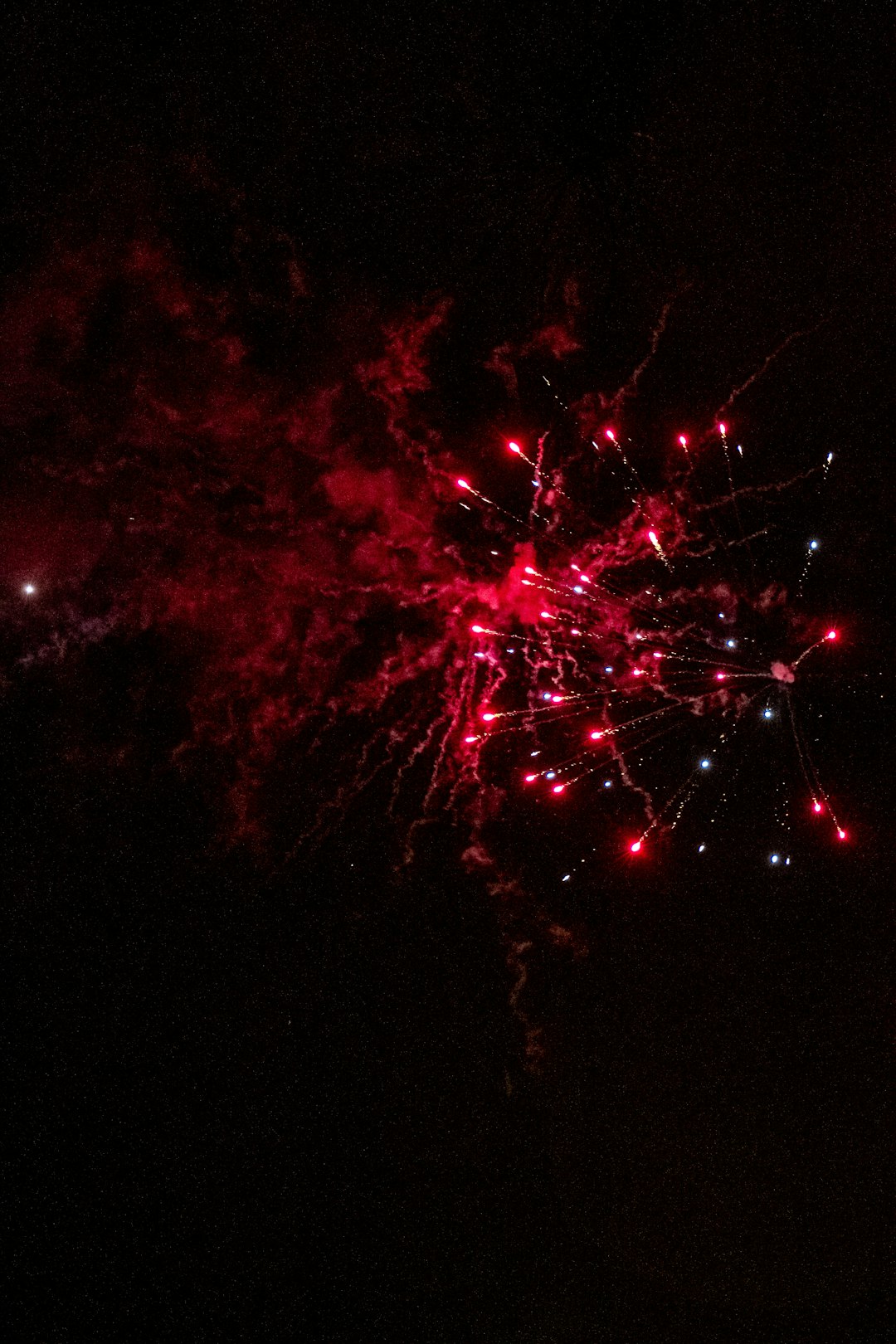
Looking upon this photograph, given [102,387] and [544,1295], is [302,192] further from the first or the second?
[544,1295]

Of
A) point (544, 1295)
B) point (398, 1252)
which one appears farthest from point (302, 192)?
point (544, 1295)

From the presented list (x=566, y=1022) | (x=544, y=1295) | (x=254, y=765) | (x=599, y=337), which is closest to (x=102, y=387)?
(x=254, y=765)

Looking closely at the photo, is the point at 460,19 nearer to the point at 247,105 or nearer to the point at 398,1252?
the point at 247,105

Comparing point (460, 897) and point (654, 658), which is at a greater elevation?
point (654, 658)

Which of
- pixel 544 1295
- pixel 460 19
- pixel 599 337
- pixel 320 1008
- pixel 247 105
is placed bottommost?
pixel 544 1295

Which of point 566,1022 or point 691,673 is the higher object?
point 691,673

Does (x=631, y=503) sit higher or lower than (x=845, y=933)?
higher
